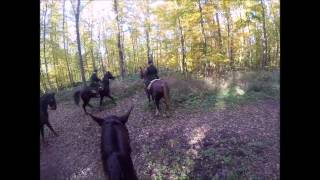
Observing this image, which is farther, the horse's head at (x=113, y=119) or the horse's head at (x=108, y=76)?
the horse's head at (x=108, y=76)

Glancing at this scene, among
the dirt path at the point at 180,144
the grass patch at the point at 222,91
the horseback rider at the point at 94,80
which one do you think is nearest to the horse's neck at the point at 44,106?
the dirt path at the point at 180,144

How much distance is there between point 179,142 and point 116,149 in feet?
3.38

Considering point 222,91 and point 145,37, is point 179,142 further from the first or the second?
point 145,37

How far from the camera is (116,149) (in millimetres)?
4434

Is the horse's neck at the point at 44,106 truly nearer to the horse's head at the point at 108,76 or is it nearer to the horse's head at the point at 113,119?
the horse's head at the point at 113,119

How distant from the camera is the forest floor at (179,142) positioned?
475 cm

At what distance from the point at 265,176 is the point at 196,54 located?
2.04 m

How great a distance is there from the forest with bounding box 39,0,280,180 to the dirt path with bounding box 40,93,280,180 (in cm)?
1

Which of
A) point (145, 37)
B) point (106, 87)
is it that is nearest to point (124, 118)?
point (106, 87)

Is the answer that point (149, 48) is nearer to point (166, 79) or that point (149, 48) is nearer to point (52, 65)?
point (166, 79)

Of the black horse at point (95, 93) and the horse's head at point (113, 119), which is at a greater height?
the black horse at point (95, 93)

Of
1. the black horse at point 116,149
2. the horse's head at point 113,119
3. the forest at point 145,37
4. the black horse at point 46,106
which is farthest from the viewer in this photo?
the forest at point 145,37

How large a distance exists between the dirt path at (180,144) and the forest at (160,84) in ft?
0.05
